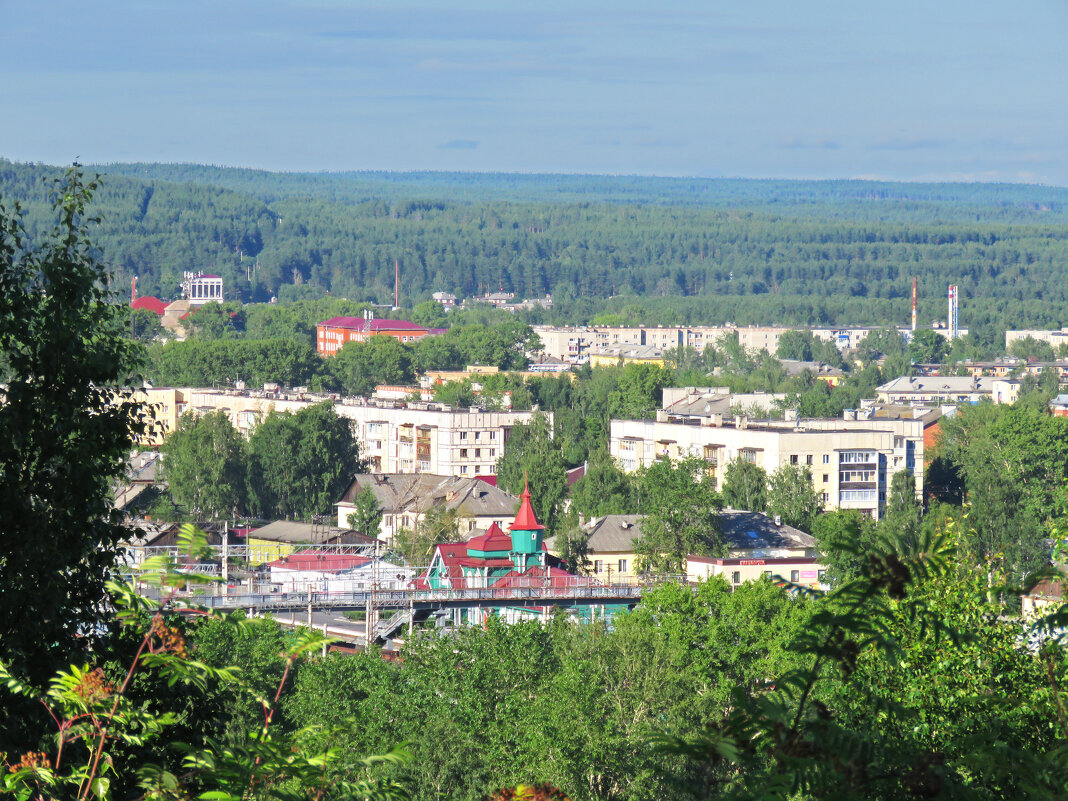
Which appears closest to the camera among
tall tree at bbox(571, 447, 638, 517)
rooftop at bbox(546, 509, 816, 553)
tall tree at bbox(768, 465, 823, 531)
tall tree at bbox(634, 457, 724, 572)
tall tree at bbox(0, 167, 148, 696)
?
tall tree at bbox(0, 167, 148, 696)

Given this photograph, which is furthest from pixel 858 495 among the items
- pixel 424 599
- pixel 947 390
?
pixel 947 390

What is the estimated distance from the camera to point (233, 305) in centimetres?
13812

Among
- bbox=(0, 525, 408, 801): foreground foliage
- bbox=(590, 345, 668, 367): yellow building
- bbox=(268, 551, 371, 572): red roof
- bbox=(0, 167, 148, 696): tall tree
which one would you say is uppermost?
bbox=(0, 167, 148, 696): tall tree

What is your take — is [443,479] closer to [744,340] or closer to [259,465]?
[259,465]

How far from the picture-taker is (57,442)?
7.88m

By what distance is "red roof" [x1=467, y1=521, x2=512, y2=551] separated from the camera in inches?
1387

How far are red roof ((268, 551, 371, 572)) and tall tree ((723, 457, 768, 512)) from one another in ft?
45.2

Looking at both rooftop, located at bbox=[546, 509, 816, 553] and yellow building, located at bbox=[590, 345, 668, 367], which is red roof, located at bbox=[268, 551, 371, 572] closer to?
rooftop, located at bbox=[546, 509, 816, 553]

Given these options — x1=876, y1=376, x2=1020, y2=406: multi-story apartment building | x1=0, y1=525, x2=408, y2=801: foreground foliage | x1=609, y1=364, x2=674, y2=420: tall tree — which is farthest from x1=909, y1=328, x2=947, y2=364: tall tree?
x1=0, y1=525, x2=408, y2=801: foreground foliage

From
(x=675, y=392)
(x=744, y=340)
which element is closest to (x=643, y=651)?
(x=675, y=392)

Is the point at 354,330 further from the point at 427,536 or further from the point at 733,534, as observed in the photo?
the point at 733,534

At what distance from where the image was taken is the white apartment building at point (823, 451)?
163ft

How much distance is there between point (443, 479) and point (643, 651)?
28106 millimetres

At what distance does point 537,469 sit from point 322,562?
1301cm
